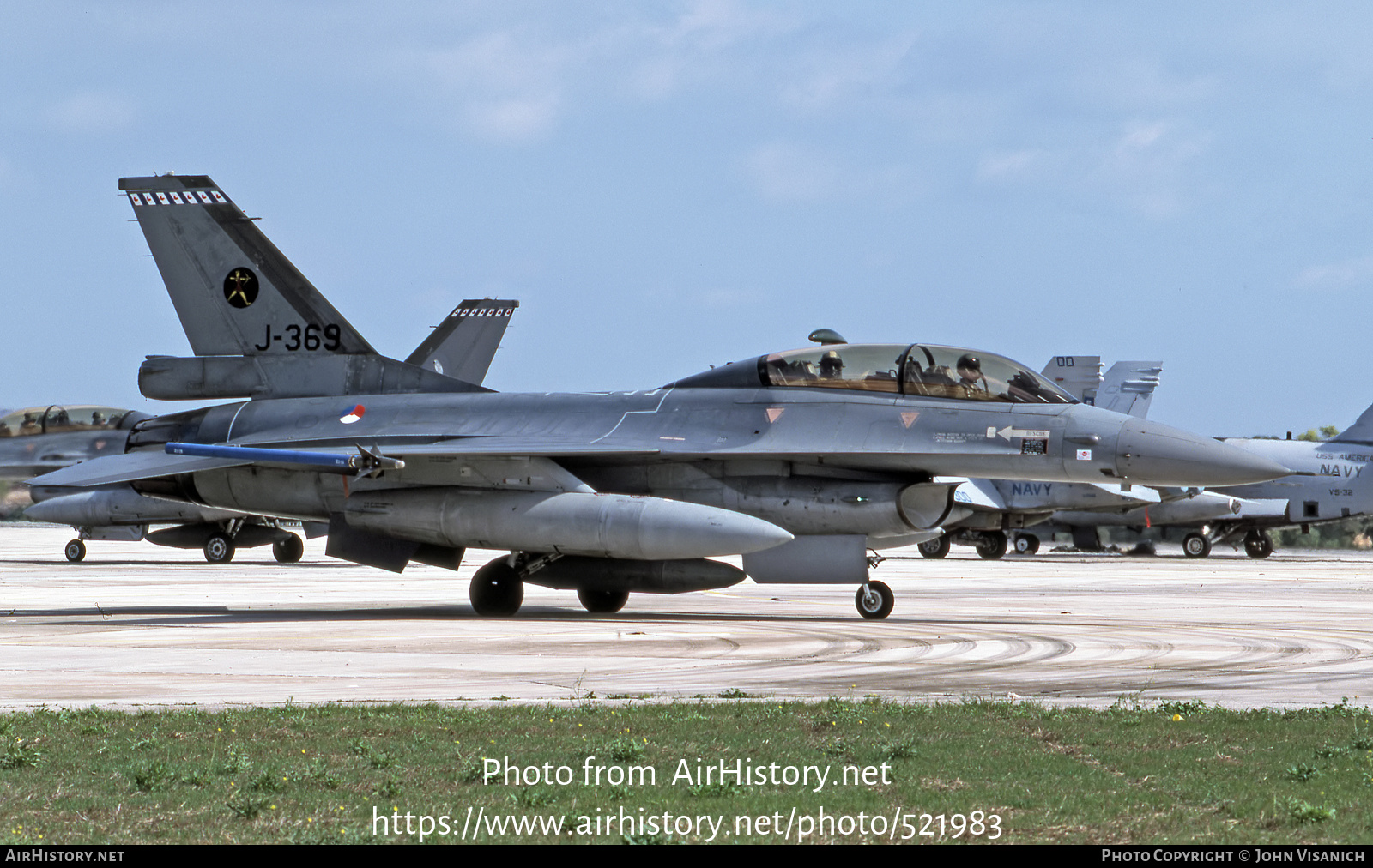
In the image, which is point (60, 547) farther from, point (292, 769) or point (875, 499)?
point (292, 769)

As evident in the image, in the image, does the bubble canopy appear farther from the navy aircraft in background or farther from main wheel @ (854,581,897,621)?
the navy aircraft in background

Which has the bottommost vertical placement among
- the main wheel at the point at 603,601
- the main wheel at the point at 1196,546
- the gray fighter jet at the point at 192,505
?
the main wheel at the point at 1196,546

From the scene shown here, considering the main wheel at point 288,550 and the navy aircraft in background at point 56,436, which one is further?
the main wheel at point 288,550

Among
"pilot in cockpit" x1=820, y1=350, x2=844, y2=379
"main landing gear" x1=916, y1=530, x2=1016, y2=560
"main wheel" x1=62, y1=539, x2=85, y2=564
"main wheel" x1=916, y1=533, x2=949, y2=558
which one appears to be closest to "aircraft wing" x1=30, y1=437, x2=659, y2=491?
"pilot in cockpit" x1=820, y1=350, x2=844, y2=379

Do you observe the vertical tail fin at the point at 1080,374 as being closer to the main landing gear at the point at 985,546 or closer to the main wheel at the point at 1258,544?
the main landing gear at the point at 985,546

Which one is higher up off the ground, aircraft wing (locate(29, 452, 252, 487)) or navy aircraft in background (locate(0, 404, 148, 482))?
navy aircraft in background (locate(0, 404, 148, 482))

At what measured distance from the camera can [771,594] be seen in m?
22.9

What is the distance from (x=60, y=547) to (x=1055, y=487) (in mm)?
30379

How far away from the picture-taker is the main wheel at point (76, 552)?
33.5 m

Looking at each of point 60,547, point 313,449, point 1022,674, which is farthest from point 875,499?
point 60,547

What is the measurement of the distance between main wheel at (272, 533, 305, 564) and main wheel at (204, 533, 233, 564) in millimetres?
1072

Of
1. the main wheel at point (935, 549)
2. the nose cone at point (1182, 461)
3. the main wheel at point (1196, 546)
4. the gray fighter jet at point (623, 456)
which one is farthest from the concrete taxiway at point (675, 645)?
the main wheel at point (1196, 546)

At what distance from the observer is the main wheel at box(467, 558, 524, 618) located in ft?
55.4

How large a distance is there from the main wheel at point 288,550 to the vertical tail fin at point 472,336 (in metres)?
5.82
